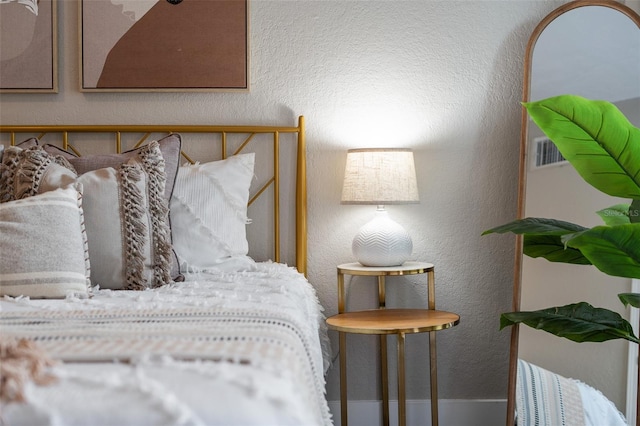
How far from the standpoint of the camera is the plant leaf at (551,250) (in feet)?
7.59

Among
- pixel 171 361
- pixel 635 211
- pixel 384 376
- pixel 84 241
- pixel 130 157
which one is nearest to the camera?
pixel 171 361

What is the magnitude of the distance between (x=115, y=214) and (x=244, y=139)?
31.8 inches

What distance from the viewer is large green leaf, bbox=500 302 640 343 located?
209 centimetres

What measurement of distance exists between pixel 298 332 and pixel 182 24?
1.64m

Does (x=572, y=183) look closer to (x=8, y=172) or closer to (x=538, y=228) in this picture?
(x=538, y=228)

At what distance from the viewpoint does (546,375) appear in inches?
101

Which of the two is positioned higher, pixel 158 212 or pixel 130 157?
pixel 130 157

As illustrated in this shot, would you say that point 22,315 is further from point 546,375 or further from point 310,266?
point 546,375

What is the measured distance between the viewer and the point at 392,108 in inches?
110

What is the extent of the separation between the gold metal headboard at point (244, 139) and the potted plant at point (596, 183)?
34.1 inches

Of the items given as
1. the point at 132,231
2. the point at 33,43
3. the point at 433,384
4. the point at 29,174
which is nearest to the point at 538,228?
the point at 433,384

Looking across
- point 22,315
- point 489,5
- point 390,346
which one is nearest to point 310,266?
point 390,346

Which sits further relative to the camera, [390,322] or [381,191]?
[381,191]

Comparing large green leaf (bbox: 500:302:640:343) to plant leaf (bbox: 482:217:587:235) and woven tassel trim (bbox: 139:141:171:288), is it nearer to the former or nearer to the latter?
plant leaf (bbox: 482:217:587:235)
